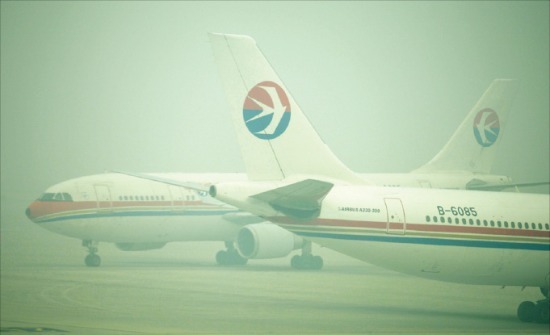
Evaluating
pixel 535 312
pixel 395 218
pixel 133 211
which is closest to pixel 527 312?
pixel 535 312

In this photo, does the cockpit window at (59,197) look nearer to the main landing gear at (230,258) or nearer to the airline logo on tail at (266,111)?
the main landing gear at (230,258)

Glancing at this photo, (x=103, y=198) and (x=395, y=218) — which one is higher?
(x=103, y=198)

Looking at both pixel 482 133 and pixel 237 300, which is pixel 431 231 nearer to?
pixel 237 300

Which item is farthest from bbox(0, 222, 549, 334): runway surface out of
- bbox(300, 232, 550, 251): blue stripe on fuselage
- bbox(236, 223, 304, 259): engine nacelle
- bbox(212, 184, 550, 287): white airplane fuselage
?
bbox(300, 232, 550, 251): blue stripe on fuselage

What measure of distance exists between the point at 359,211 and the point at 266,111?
3.80 metres

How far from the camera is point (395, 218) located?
23234mm

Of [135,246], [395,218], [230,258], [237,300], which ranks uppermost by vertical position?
[395,218]

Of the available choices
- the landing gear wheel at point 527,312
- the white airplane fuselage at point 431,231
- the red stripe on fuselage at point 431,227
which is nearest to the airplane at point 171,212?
the white airplane fuselage at point 431,231

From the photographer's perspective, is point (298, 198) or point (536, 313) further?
point (536, 313)

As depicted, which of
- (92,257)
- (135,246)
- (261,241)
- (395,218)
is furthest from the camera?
(135,246)

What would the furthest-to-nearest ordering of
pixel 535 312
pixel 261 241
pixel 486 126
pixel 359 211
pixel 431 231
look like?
pixel 486 126
pixel 261 241
pixel 535 312
pixel 431 231
pixel 359 211

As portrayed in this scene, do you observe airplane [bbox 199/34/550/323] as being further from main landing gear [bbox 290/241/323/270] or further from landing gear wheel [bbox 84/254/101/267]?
landing gear wheel [bbox 84/254/101/267]

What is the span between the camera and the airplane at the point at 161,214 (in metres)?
39.3

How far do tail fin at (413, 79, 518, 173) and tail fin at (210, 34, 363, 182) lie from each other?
23146 mm
